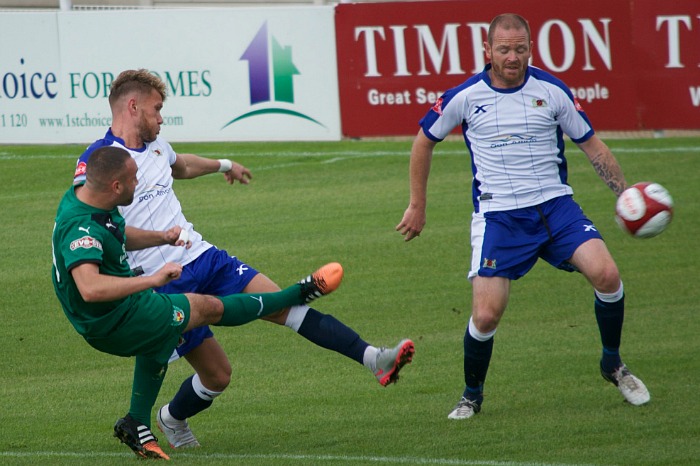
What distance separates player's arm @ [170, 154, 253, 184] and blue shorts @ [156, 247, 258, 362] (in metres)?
0.63

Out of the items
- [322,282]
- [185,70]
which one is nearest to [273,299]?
[322,282]

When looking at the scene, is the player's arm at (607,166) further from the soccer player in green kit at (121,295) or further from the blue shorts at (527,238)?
the soccer player in green kit at (121,295)

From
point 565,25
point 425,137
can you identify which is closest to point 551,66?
point 565,25

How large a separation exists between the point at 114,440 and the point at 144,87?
2143mm

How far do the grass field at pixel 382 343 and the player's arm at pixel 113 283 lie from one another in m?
1.20

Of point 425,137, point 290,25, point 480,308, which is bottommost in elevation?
point 480,308

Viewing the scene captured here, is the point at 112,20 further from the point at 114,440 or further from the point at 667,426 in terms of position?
the point at 667,426

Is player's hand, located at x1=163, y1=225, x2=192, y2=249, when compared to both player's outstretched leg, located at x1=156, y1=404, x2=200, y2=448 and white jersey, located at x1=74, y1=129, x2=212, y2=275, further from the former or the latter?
player's outstretched leg, located at x1=156, y1=404, x2=200, y2=448

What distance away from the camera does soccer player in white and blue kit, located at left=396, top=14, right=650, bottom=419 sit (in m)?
7.03

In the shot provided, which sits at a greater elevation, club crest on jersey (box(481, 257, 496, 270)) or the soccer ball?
the soccer ball

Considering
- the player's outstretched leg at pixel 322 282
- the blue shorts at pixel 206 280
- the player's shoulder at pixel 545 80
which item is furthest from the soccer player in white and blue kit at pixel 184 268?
the player's shoulder at pixel 545 80

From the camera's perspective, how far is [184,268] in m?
6.84

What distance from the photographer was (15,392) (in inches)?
333

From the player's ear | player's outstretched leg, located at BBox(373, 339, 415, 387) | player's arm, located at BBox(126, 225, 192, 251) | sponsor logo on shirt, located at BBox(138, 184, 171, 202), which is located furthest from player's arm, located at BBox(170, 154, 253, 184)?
player's outstretched leg, located at BBox(373, 339, 415, 387)
